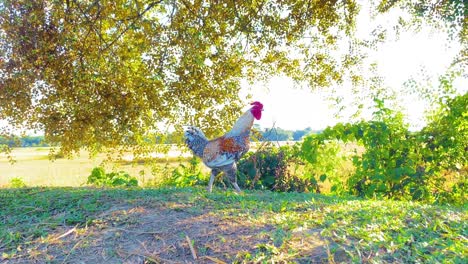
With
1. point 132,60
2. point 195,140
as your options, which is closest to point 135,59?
point 132,60

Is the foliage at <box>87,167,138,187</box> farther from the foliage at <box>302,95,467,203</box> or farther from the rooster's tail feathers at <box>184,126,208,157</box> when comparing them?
the foliage at <box>302,95,467,203</box>

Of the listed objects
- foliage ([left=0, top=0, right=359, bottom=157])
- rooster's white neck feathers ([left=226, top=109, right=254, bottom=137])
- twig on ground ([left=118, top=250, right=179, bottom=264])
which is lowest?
twig on ground ([left=118, top=250, right=179, bottom=264])

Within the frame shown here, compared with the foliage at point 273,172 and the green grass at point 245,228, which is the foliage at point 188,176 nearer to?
the foliage at point 273,172

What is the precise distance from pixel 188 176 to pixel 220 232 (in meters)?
4.47

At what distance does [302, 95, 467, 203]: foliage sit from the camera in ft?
20.5

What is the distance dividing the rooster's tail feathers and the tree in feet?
3.34

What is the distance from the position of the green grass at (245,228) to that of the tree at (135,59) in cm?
243

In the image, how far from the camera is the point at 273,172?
6.87 m

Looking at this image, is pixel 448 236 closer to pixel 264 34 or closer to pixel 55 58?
pixel 264 34

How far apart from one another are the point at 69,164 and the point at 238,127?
20.7 ft

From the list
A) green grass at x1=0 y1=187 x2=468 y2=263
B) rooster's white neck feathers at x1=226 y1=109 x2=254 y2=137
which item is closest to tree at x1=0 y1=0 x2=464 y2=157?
rooster's white neck feathers at x1=226 y1=109 x2=254 y2=137

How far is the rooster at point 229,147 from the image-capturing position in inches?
180

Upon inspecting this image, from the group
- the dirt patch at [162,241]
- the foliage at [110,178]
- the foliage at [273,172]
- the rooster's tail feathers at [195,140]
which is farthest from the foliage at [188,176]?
the dirt patch at [162,241]

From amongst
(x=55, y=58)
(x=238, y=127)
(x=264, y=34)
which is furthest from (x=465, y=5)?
(x=55, y=58)
